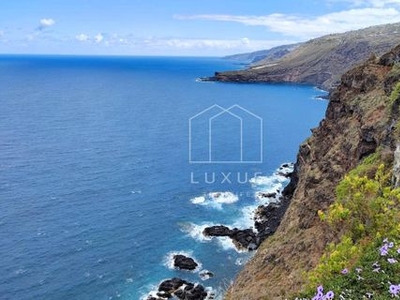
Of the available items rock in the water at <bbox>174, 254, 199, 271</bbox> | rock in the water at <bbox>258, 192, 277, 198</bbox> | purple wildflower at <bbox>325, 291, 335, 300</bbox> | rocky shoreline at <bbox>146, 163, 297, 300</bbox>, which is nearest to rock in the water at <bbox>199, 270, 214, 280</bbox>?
rocky shoreline at <bbox>146, 163, 297, 300</bbox>

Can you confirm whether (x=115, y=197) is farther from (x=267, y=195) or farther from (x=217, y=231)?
(x=267, y=195)

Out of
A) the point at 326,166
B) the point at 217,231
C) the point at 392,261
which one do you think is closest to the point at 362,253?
the point at 392,261

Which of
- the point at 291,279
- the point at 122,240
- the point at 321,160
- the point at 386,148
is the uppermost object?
the point at 386,148

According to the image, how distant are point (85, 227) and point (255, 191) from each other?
25.3 meters

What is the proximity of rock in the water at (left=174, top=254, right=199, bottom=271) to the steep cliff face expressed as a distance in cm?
1032

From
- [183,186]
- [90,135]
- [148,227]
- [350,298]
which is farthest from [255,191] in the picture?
[350,298]

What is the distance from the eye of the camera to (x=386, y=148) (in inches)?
1142

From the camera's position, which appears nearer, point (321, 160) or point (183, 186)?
point (321, 160)

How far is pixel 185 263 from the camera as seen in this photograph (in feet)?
148

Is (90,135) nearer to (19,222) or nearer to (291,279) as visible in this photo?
(19,222)

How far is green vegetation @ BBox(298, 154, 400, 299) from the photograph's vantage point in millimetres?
11373

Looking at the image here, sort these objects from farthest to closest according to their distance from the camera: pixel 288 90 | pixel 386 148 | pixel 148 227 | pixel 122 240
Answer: pixel 288 90, pixel 148 227, pixel 122 240, pixel 386 148

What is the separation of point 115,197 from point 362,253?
50128mm
